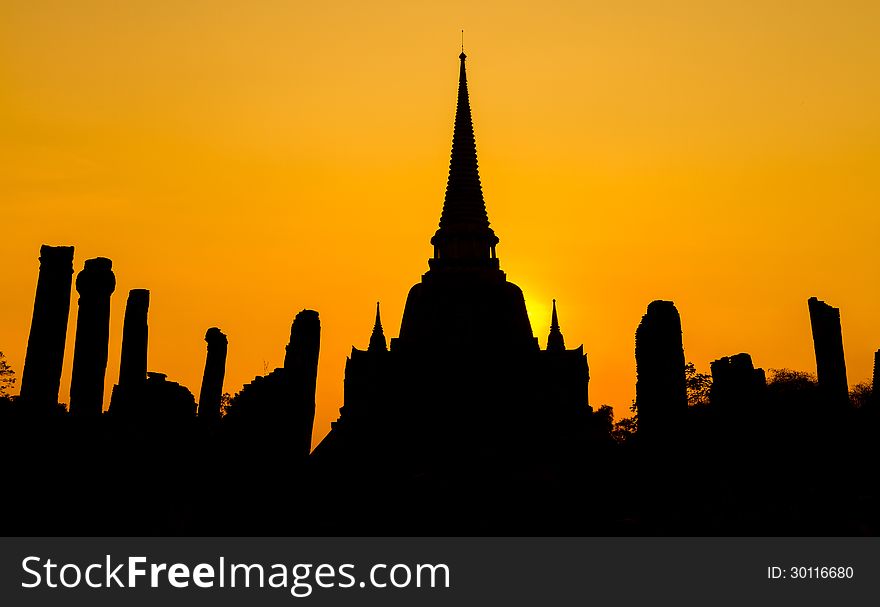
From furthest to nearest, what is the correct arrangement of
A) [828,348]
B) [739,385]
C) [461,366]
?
[461,366]
[828,348]
[739,385]

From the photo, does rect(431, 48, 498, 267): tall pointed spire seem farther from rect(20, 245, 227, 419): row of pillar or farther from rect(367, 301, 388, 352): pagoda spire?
rect(20, 245, 227, 419): row of pillar

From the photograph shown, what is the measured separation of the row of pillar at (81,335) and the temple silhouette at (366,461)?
0.08ft

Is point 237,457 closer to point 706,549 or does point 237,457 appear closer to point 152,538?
point 152,538

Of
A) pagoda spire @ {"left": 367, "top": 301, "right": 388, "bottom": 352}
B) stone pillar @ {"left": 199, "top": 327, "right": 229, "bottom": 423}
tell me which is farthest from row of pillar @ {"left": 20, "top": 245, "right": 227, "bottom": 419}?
pagoda spire @ {"left": 367, "top": 301, "right": 388, "bottom": 352}

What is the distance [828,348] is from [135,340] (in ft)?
43.1

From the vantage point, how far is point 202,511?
18828mm

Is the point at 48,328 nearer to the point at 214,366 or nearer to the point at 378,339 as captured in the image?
the point at 214,366

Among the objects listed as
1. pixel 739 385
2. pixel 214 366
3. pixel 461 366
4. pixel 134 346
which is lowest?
pixel 739 385

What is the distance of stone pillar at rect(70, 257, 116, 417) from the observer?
23078 mm

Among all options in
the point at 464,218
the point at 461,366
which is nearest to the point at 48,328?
Answer: the point at 461,366

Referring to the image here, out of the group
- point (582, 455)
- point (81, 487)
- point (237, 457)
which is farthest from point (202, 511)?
point (582, 455)

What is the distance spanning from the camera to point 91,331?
23.2 meters

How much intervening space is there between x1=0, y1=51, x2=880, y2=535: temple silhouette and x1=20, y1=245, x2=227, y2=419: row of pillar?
2 centimetres

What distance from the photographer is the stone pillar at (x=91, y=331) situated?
75.7 ft
